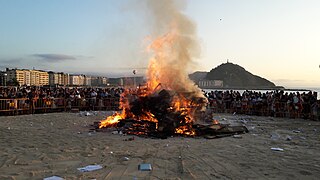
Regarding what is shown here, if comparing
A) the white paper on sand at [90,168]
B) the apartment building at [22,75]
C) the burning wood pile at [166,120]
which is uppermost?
the apartment building at [22,75]

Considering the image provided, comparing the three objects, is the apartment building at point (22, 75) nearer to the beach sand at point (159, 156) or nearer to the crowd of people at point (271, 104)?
the crowd of people at point (271, 104)

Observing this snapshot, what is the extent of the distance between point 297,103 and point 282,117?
1.50 metres

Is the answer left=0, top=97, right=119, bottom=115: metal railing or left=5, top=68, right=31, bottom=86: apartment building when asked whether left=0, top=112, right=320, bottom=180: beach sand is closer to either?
left=0, top=97, right=119, bottom=115: metal railing

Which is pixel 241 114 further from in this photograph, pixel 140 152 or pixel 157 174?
pixel 157 174

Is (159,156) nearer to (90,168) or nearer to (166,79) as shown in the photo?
(90,168)

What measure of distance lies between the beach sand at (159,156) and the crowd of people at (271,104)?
27.0 ft

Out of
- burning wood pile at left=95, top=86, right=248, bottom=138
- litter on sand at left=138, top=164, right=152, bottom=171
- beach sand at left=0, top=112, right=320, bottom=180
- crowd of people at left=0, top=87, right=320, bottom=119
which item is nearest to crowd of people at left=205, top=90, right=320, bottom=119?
crowd of people at left=0, top=87, right=320, bottom=119

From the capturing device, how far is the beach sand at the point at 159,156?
799 centimetres

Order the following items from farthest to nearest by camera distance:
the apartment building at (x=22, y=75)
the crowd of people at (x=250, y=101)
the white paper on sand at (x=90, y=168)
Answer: the apartment building at (x=22, y=75) → the crowd of people at (x=250, y=101) → the white paper on sand at (x=90, y=168)

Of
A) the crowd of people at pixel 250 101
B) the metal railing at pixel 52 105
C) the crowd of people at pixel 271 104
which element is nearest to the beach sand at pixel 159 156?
the crowd of people at pixel 271 104

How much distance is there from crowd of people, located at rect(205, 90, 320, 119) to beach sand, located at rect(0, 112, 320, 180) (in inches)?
324

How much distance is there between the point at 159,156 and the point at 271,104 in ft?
56.0

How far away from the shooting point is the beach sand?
799 cm

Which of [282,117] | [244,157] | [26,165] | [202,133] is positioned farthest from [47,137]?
[282,117]
